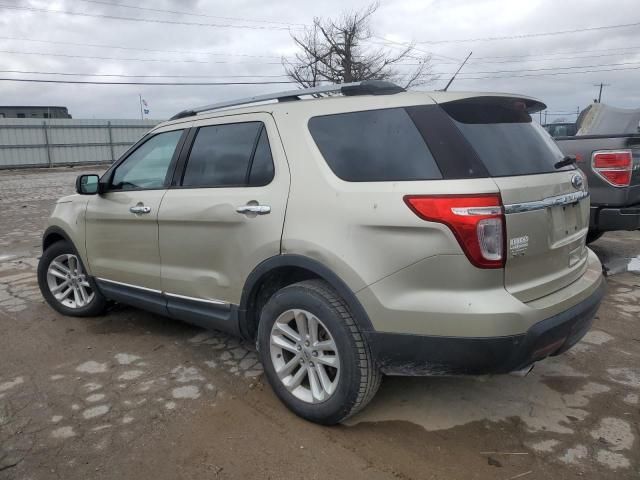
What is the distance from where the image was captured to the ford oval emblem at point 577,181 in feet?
9.27

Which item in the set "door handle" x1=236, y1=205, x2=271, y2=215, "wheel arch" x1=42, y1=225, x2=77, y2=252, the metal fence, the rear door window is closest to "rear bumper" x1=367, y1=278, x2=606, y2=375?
"door handle" x1=236, y1=205, x2=271, y2=215

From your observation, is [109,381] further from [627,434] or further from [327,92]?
[627,434]

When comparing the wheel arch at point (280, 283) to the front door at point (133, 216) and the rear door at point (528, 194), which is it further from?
the front door at point (133, 216)

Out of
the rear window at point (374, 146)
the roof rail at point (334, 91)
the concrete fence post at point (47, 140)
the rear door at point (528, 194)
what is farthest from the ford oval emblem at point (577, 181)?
the concrete fence post at point (47, 140)

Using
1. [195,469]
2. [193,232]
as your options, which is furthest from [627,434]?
[193,232]

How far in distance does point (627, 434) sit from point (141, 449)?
2.53 m

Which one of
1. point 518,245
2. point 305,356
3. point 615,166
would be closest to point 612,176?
point 615,166

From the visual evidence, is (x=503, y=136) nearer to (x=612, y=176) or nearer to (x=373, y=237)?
(x=373, y=237)

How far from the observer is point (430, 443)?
269 cm

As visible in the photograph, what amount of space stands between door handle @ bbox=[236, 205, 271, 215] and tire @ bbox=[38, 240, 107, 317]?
2.07m

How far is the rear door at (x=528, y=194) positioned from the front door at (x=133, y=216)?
2138 millimetres

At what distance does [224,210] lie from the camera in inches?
124

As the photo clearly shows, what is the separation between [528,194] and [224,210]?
5.64 feet

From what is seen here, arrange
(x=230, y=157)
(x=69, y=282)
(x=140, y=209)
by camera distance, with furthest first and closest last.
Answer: (x=69, y=282)
(x=140, y=209)
(x=230, y=157)
